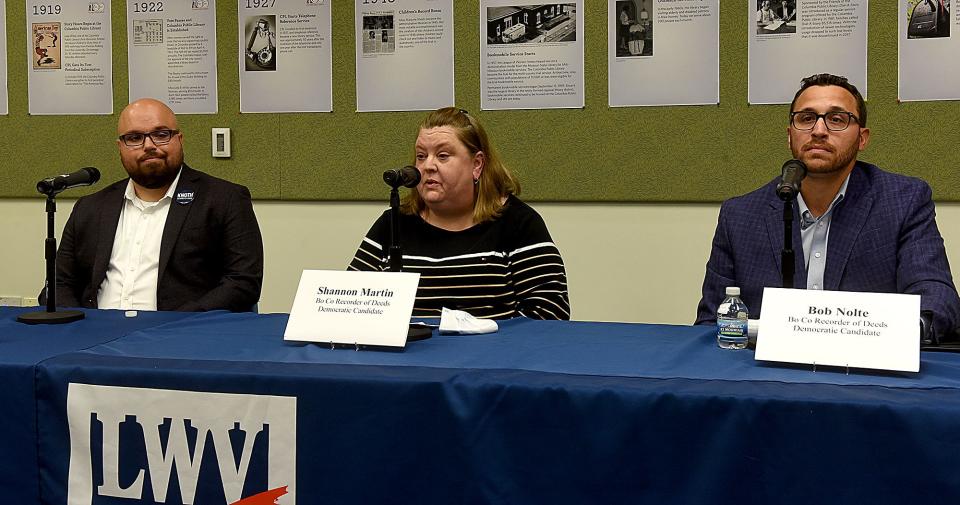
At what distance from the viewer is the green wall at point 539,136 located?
119 inches

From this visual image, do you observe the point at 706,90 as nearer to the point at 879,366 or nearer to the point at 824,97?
the point at 824,97

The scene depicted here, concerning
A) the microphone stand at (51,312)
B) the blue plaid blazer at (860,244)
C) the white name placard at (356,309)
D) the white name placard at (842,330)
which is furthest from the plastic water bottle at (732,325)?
the microphone stand at (51,312)

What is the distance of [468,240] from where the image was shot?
2529mm

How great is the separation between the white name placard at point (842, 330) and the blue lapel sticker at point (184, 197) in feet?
6.27

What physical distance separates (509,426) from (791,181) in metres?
0.73

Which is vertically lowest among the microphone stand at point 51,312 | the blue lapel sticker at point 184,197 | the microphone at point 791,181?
the microphone stand at point 51,312

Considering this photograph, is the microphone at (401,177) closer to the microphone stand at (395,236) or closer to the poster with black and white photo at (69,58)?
the microphone stand at (395,236)

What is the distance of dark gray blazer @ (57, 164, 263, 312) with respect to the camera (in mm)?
2758

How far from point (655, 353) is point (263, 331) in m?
0.81

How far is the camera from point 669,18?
3172 mm

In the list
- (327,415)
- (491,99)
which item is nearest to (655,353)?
(327,415)

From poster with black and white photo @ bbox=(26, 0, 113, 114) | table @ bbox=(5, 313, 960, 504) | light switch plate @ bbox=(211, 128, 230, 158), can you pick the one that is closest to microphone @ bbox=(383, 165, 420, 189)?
table @ bbox=(5, 313, 960, 504)

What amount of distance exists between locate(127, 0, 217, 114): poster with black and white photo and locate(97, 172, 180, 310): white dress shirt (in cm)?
90

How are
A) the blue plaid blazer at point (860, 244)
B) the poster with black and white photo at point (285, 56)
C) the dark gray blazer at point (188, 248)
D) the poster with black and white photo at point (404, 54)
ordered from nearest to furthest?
1. the blue plaid blazer at point (860, 244)
2. the dark gray blazer at point (188, 248)
3. the poster with black and white photo at point (404, 54)
4. the poster with black and white photo at point (285, 56)
